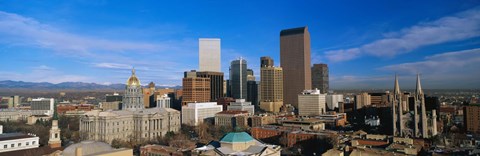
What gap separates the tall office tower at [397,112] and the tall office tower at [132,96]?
92.8 meters

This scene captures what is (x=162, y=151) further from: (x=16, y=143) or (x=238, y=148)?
(x=16, y=143)

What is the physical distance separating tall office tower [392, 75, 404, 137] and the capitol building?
263ft

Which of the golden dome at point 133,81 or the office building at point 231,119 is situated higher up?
the golden dome at point 133,81

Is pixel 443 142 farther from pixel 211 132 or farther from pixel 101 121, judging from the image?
pixel 101 121

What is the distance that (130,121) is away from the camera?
12600 cm

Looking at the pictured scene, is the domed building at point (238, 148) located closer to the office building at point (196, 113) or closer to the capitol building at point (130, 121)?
the capitol building at point (130, 121)

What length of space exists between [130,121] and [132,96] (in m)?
15.6

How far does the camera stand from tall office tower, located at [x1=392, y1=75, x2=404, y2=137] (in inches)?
3981

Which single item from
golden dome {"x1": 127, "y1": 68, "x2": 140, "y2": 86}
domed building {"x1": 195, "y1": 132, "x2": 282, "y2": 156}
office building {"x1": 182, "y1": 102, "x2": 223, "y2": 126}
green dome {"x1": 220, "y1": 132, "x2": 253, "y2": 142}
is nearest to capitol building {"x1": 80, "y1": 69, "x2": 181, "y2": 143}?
golden dome {"x1": 127, "y1": 68, "x2": 140, "y2": 86}

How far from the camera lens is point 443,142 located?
3300 inches

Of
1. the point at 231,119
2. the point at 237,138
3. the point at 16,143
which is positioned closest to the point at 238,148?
the point at 237,138

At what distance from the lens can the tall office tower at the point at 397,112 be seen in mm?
101125

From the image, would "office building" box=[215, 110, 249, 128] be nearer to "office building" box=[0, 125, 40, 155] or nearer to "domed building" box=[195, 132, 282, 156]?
"office building" box=[0, 125, 40, 155]

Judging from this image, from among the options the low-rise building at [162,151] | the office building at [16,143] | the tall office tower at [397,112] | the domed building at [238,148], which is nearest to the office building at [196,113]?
the low-rise building at [162,151]
